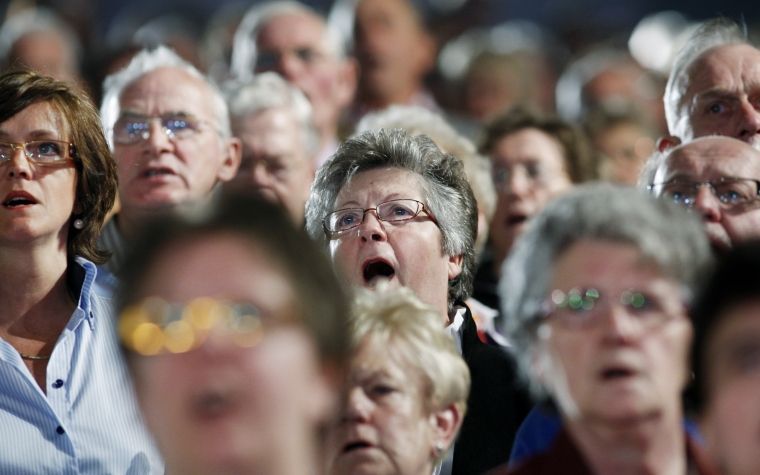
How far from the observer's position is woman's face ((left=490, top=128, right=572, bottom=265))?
6.36 meters

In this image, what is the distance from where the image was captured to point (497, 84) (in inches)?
340

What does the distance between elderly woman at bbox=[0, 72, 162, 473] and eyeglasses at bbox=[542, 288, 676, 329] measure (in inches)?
64.3

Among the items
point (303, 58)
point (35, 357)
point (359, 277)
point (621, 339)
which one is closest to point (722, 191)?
point (359, 277)

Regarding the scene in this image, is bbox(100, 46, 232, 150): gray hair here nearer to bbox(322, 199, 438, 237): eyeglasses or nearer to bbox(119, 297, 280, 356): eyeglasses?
bbox(322, 199, 438, 237): eyeglasses

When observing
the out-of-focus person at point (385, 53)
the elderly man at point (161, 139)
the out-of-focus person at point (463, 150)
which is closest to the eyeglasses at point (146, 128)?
the elderly man at point (161, 139)

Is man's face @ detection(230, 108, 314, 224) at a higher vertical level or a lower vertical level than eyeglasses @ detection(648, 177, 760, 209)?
higher

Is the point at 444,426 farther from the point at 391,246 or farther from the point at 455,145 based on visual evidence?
the point at 455,145

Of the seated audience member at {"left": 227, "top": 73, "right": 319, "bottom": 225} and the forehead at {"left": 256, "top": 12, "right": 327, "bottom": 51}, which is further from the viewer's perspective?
the forehead at {"left": 256, "top": 12, "right": 327, "bottom": 51}

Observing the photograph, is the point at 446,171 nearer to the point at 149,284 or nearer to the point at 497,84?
the point at 149,284

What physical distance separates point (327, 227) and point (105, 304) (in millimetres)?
716

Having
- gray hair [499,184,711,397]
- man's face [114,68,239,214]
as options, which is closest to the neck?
gray hair [499,184,711,397]

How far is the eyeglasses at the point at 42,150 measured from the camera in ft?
13.9

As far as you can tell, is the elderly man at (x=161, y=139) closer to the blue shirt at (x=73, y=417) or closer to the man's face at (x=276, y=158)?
the man's face at (x=276, y=158)

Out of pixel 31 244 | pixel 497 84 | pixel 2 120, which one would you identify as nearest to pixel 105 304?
pixel 31 244
